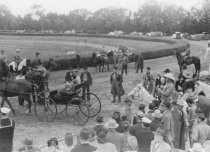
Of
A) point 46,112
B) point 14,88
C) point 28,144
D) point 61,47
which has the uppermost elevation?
point 28,144

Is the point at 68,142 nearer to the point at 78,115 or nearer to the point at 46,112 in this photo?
the point at 78,115

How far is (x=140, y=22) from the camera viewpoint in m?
81.8

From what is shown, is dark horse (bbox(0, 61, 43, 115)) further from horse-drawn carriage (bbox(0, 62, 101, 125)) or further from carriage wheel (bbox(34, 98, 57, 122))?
carriage wheel (bbox(34, 98, 57, 122))

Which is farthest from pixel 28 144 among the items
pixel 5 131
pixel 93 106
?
pixel 93 106

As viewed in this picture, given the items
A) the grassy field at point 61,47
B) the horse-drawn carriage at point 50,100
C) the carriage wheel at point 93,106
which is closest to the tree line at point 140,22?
the grassy field at point 61,47

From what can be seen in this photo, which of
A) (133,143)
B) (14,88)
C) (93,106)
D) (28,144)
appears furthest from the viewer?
→ (93,106)

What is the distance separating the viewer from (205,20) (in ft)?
203

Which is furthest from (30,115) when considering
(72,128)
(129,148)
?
(129,148)

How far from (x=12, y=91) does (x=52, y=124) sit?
1860 mm

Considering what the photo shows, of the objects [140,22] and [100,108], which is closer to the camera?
[100,108]

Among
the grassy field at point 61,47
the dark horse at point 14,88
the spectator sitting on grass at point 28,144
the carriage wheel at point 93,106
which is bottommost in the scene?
the grassy field at point 61,47

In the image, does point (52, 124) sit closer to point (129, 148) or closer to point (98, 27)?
point (129, 148)

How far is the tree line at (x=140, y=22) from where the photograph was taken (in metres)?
67.3

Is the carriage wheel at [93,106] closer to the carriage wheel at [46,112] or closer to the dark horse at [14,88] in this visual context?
the carriage wheel at [46,112]
